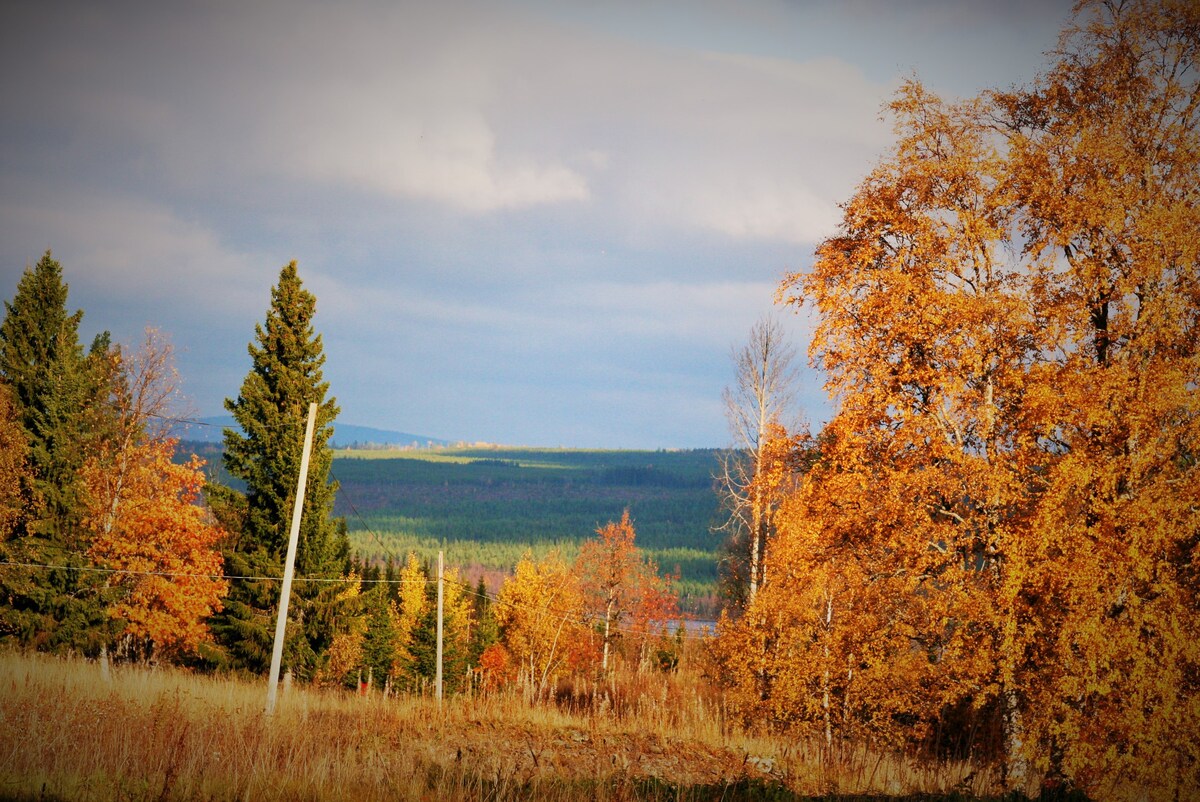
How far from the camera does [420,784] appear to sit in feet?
22.4

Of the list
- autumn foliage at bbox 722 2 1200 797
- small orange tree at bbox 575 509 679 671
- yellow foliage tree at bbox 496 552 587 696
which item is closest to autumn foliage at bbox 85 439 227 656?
autumn foliage at bbox 722 2 1200 797

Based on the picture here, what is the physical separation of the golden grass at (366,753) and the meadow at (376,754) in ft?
0.10

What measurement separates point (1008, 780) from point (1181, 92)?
924cm

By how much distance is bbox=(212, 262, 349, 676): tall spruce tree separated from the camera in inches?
Answer: 1002

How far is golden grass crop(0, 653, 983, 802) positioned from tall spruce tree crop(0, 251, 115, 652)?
13.3m

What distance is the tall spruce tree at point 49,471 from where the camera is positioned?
26516 millimetres

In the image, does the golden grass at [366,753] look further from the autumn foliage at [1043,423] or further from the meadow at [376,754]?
the autumn foliage at [1043,423]

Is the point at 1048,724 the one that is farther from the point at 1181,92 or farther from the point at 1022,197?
the point at 1181,92

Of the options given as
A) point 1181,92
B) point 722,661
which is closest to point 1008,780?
point 1181,92

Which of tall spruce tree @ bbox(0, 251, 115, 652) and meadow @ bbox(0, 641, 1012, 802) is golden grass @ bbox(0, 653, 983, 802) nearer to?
meadow @ bbox(0, 641, 1012, 802)

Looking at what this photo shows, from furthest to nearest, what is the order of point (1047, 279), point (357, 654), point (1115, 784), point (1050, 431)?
1. point (357, 654)
2. point (1047, 279)
3. point (1050, 431)
4. point (1115, 784)

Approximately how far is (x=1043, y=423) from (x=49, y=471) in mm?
31042

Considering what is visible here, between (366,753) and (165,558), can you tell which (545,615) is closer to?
(165,558)

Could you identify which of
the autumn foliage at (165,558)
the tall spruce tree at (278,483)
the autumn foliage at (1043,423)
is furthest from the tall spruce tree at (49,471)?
the autumn foliage at (1043,423)
